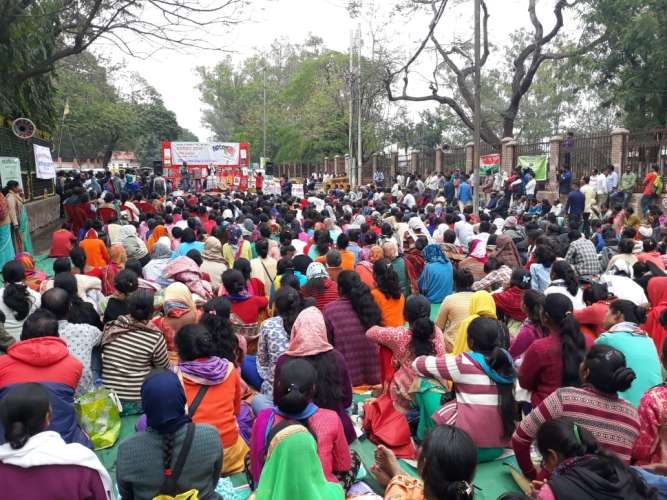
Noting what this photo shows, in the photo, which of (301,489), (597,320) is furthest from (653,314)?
(301,489)

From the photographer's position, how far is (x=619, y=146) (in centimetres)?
1800

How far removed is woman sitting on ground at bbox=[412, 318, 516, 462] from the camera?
3973 mm

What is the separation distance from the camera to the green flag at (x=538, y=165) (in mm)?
20531

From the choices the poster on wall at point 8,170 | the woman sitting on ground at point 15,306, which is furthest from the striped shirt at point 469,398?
the poster on wall at point 8,170

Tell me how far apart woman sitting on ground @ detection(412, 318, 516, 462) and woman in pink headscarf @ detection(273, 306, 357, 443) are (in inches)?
20.4

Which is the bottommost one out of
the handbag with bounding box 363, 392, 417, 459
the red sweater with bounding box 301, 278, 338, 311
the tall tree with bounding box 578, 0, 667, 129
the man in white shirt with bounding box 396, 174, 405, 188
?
the handbag with bounding box 363, 392, 417, 459

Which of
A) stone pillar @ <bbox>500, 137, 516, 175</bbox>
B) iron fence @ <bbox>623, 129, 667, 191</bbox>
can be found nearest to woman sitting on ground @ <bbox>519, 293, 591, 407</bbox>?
iron fence @ <bbox>623, 129, 667, 191</bbox>

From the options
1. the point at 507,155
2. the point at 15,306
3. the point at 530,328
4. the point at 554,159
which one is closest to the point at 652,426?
the point at 530,328

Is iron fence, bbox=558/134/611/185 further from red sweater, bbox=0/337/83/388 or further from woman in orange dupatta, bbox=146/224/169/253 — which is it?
red sweater, bbox=0/337/83/388

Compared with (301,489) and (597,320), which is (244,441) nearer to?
(301,489)

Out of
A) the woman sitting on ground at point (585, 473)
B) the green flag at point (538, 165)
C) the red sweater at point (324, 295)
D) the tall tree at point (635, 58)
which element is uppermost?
the tall tree at point (635, 58)

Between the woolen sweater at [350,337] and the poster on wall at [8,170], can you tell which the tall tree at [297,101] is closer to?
the poster on wall at [8,170]

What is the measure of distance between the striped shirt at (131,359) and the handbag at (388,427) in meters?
1.67

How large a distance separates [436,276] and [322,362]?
177 inches
